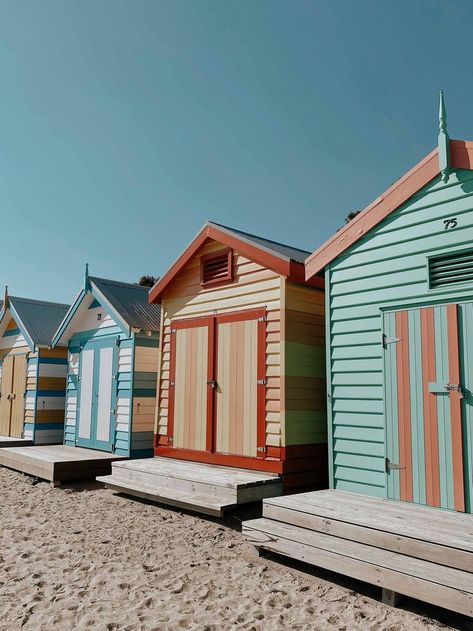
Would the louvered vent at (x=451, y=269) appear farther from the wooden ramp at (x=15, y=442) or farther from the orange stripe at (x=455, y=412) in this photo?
the wooden ramp at (x=15, y=442)

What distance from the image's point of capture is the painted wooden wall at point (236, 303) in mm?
6879

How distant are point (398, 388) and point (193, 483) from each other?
2.76m

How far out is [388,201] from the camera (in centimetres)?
581

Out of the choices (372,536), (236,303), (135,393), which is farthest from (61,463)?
(372,536)

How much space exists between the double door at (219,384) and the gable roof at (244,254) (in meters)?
0.69

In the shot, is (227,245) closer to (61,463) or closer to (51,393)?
(61,463)

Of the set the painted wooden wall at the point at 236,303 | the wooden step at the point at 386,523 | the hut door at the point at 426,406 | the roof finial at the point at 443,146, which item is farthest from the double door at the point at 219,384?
the roof finial at the point at 443,146

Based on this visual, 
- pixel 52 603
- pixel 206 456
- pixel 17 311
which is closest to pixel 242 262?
pixel 206 456

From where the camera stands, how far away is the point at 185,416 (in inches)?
321

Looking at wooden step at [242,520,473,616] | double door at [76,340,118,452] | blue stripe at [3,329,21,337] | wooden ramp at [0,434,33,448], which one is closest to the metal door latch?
wooden step at [242,520,473,616]

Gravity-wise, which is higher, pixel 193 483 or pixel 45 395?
pixel 45 395

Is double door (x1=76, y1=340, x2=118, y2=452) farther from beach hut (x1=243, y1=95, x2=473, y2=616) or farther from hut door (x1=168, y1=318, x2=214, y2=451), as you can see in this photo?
beach hut (x1=243, y1=95, x2=473, y2=616)

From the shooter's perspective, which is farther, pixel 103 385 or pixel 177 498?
pixel 103 385

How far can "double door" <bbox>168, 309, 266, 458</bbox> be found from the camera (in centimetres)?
711
